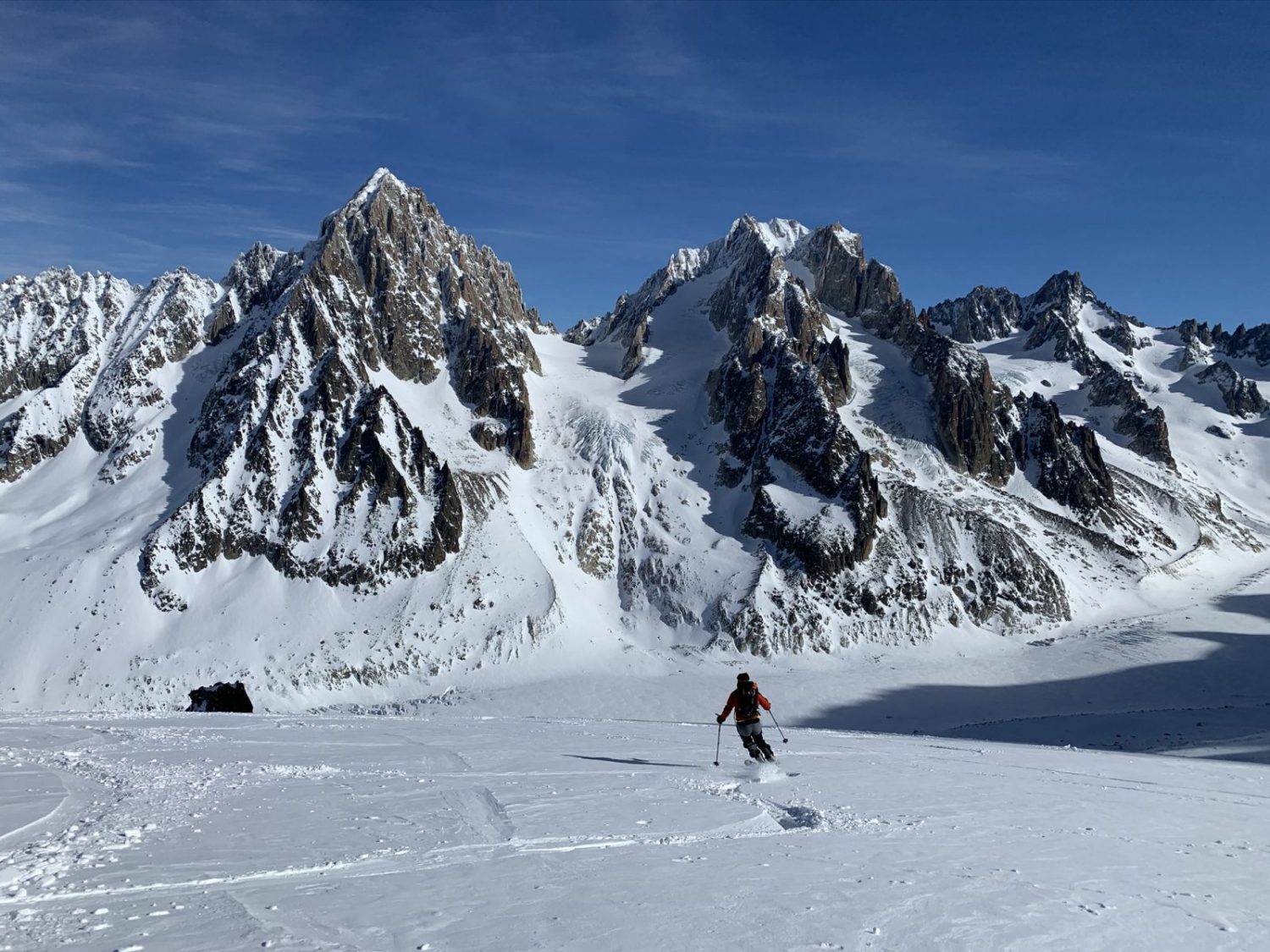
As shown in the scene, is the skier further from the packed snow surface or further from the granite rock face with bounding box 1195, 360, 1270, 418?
the granite rock face with bounding box 1195, 360, 1270, 418

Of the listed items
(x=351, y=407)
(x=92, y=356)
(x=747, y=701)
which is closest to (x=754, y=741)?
(x=747, y=701)

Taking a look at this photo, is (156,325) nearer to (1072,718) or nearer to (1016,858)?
(1072,718)

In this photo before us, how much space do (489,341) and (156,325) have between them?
48.9 meters

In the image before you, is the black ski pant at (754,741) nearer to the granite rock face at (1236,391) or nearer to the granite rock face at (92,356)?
the granite rock face at (92,356)

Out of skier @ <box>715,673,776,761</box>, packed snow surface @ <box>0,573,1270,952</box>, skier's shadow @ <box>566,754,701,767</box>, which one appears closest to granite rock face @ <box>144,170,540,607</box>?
packed snow surface @ <box>0,573,1270,952</box>

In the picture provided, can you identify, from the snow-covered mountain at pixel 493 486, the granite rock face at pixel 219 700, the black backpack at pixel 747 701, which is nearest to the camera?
the black backpack at pixel 747 701

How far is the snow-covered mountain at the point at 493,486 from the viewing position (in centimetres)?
7425

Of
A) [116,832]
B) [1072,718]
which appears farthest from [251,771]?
[1072,718]

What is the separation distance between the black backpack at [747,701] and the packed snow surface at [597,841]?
1.50 m

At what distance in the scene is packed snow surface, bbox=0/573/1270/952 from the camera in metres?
8.09

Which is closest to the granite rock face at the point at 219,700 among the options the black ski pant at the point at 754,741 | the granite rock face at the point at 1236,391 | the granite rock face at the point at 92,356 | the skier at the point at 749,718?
the skier at the point at 749,718

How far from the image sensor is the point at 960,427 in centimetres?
9550

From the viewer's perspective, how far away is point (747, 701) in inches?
794

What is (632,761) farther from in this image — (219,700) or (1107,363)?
(1107,363)
